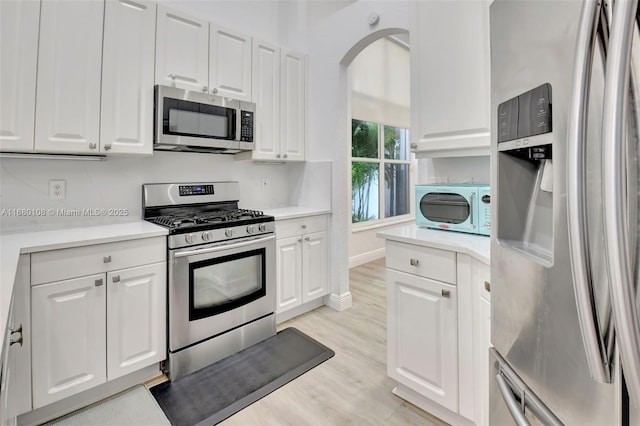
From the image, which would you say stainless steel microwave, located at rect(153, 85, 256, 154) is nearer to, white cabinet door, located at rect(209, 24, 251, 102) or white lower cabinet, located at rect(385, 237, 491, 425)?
white cabinet door, located at rect(209, 24, 251, 102)

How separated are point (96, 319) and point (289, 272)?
1.36 meters

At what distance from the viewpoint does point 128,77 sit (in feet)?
6.77

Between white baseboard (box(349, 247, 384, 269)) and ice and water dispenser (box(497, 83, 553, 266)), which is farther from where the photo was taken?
white baseboard (box(349, 247, 384, 269))

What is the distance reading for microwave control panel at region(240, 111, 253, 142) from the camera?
2578 millimetres

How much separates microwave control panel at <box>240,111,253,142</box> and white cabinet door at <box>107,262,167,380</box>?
3.94 feet

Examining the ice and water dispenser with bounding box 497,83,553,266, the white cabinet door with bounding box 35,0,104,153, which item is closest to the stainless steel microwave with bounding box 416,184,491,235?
the ice and water dispenser with bounding box 497,83,553,266

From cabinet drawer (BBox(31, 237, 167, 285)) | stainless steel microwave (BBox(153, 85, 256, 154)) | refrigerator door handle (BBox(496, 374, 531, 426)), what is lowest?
refrigerator door handle (BBox(496, 374, 531, 426))

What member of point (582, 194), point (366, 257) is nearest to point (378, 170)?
point (366, 257)

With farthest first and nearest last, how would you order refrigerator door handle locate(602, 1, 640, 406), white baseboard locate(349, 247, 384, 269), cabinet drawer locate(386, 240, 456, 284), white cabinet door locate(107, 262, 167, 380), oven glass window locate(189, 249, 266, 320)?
white baseboard locate(349, 247, 384, 269), oven glass window locate(189, 249, 266, 320), white cabinet door locate(107, 262, 167, 380), cabinet drawer locate(386, 240, 456, 284), refrigerator door handle locate(602, 1, 640, 406)

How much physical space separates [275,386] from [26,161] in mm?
2046

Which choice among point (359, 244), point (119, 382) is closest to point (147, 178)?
point (119, 382)

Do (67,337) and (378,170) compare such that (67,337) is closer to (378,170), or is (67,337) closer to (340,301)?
(340,301)

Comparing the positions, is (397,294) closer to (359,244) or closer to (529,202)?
(529,202)

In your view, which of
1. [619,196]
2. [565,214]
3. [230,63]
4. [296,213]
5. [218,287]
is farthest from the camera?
[296,213]
